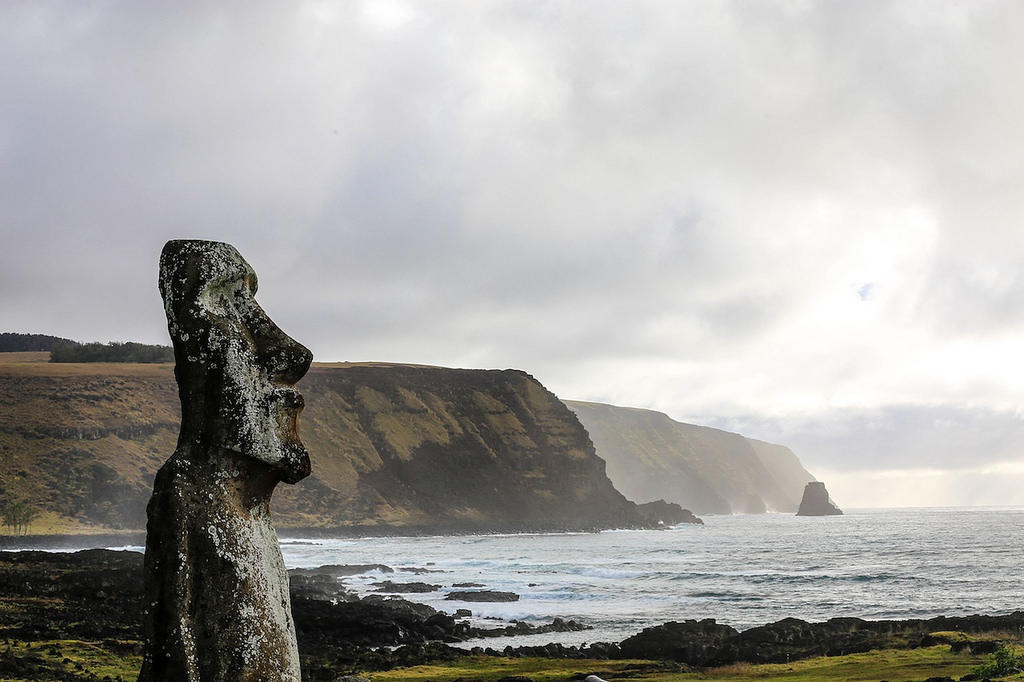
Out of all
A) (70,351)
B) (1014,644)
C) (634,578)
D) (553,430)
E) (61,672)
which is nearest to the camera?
(61,672)

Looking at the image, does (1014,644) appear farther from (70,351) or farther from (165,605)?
(70,351)

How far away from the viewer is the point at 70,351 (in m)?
124

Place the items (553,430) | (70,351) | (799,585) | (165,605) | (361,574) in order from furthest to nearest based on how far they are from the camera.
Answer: (553,430) < (70,351) < (361,574) < (799,585) < (165,605)

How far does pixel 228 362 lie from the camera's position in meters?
5.32

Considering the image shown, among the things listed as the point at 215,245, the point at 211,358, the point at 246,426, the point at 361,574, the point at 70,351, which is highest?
the point at 70,351

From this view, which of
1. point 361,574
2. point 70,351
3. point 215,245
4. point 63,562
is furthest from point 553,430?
point 215,245

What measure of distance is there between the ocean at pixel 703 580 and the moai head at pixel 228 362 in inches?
889

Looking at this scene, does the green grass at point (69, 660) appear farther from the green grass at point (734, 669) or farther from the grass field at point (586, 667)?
the green grass at point (734, 669)

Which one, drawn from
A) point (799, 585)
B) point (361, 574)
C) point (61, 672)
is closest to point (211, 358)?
point (61, 672)

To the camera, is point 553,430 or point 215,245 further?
point 553,430

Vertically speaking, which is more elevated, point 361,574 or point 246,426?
point 246,426

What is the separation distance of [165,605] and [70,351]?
131m

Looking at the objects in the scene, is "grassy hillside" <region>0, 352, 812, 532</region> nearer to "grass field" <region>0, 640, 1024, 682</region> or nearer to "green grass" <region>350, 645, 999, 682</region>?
"grass field" <region>0, 640, 1024, 682</region>

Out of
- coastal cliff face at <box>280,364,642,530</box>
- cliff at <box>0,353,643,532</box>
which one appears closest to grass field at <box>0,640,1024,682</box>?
cliff at <box>0,353,643,532</box>
